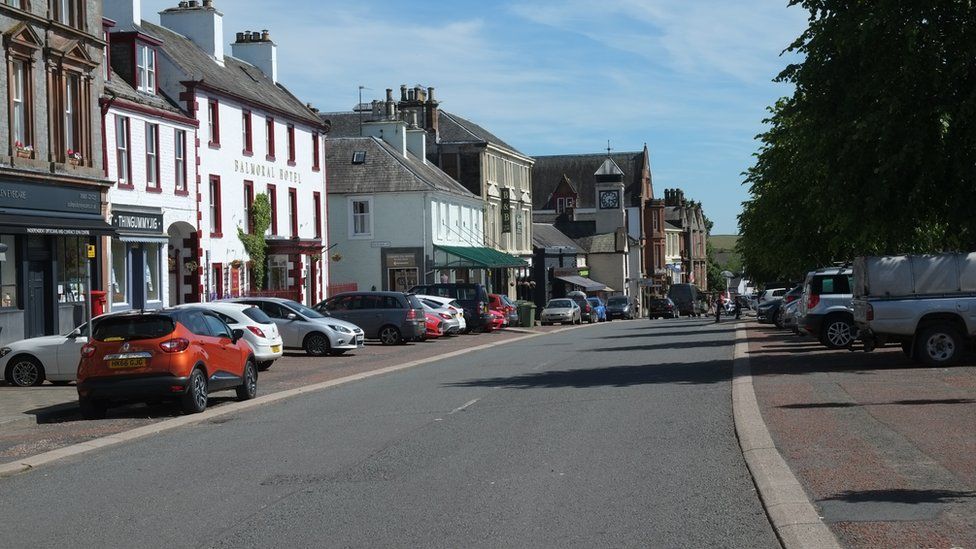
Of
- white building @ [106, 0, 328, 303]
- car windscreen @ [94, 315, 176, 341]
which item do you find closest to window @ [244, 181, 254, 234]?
white building @ [106, 0, 328, 303]

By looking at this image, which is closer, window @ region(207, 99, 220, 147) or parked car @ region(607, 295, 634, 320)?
window @ region(207, 99, 220, 147)

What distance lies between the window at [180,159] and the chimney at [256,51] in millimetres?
14218

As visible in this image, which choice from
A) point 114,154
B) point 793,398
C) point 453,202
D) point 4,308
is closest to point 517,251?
point 453,202

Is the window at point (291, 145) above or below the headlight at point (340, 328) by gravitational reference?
above

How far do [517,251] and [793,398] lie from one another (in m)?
67.0

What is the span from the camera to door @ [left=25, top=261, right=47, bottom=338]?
29188 mm

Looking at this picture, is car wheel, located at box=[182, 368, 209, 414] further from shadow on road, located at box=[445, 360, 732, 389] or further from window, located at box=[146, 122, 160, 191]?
window, located at box=[146, 122, 160, 191]

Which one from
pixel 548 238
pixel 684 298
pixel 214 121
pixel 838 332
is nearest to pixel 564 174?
pixel 548 238

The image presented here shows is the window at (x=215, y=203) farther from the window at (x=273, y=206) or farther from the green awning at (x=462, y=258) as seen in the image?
the green awning at (x=462, y=258)

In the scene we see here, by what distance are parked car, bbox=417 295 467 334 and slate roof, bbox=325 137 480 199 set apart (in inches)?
652

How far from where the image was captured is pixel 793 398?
1772 cm

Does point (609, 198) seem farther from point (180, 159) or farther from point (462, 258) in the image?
point (180, 159)

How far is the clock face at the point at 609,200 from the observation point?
12519 cm

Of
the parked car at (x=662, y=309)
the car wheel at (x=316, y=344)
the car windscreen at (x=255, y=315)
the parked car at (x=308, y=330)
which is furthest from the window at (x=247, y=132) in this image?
A: the parked car at (x=662, y=309)
